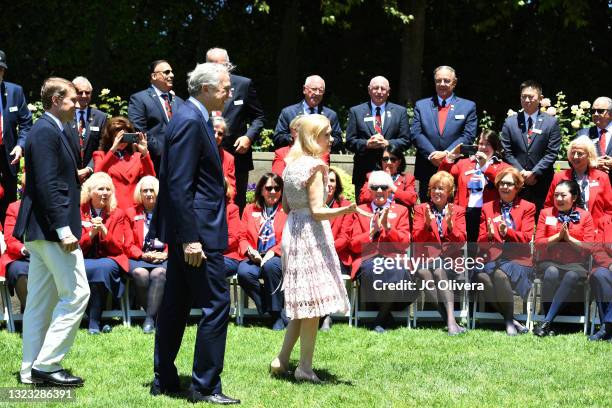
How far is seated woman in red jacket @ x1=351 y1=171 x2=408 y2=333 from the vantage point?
9.49m

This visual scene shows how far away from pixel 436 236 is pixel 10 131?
4334 millimetres

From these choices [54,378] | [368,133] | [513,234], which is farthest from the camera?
[368,133]

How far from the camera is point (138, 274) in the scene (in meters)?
9.35

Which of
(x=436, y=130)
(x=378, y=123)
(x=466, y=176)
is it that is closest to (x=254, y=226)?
(x=378, y=123)

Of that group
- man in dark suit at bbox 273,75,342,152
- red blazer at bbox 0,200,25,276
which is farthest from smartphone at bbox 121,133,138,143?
man in dark suit at bbox 273,75,342,152

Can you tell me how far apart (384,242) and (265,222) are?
1151 mm

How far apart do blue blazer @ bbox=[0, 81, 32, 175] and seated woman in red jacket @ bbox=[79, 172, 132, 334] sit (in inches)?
44.9

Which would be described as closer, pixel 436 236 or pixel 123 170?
pixel 436 236

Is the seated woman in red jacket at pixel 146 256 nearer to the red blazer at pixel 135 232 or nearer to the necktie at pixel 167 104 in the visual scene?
the red blazer at pixel 135 232

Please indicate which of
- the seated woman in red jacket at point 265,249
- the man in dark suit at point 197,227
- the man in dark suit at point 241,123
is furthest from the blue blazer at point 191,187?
the man in dark suit at point 241,123

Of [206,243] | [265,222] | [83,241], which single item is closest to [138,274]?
[83,241]

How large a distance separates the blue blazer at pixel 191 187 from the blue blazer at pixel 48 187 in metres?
0.70

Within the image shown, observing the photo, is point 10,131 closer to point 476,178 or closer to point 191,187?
point 191,187

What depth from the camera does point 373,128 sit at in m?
10.9
